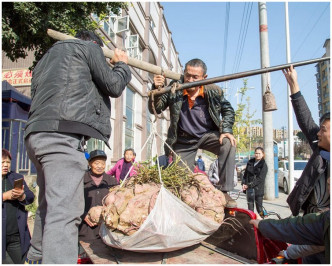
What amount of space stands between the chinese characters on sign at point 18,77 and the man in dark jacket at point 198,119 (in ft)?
35.8

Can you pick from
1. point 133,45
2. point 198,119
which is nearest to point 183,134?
point 198,119

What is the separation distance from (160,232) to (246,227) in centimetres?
86

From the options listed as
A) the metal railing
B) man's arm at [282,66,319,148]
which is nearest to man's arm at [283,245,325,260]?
man's arm at [282,66,319,148]

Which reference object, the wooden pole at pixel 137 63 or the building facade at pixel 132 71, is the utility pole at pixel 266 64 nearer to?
the building facade at pixel 132 71

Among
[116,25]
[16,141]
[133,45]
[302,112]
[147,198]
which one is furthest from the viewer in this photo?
[133,45]

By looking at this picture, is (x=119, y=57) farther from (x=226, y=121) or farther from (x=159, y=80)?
(x=226, y=121)

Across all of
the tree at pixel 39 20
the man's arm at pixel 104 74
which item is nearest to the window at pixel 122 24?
the tree at pixel 39 20

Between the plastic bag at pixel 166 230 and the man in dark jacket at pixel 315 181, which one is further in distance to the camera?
the man in dark jacket at pixel 315 181

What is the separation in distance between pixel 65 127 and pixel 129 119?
16.2 m

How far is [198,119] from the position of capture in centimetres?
344

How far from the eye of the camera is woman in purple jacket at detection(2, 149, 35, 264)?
341cm

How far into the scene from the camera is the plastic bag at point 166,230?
Answer: 1.80 m

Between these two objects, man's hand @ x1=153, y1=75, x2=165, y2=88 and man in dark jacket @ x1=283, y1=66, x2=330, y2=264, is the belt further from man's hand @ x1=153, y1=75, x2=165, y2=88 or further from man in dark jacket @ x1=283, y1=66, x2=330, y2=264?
man in dark jacket @ x1=283, y1=66, x2=330, y2=264

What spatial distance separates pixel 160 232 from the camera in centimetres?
179
